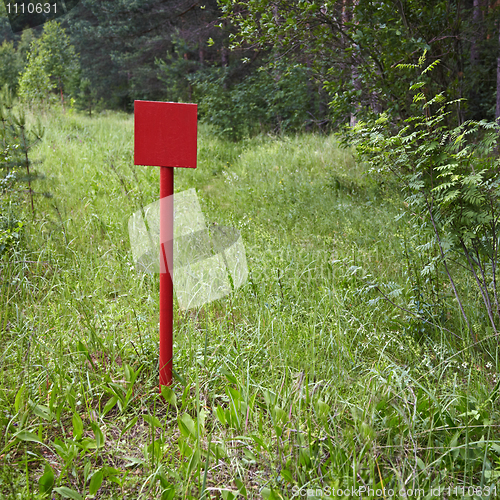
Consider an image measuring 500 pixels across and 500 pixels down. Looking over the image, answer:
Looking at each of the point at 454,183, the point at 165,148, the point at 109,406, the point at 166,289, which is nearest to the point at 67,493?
the point at 109,406

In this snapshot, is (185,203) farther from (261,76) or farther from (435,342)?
(261,76)

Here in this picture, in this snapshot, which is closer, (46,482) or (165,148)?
(46,482)

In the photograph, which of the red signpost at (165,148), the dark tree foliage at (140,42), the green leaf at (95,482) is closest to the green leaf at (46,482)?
the green leaf at (95,482)

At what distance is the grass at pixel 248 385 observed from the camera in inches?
61.1

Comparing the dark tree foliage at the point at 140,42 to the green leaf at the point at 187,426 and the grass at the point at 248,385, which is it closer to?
the grass at the point at 248,385

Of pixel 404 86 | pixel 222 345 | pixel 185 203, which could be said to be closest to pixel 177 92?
pixel 185 203

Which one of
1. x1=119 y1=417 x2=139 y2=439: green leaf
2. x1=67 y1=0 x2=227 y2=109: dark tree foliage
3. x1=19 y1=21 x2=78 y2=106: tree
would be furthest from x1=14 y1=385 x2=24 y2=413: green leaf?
x1=67 y1=0 x2=227 y2=109: dark tree foliage

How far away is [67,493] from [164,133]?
1607 mm

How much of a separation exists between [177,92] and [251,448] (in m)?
17.1

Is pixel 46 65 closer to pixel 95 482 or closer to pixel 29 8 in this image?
pixel 29 8

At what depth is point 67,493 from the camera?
1.44m

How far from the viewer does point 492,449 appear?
5.27 feet

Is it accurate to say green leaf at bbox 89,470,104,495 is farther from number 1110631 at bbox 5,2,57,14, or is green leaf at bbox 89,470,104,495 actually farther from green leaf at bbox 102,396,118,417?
number 1110631 at bbox 5,2,57,14

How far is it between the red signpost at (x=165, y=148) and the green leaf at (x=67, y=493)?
2.18 ft
